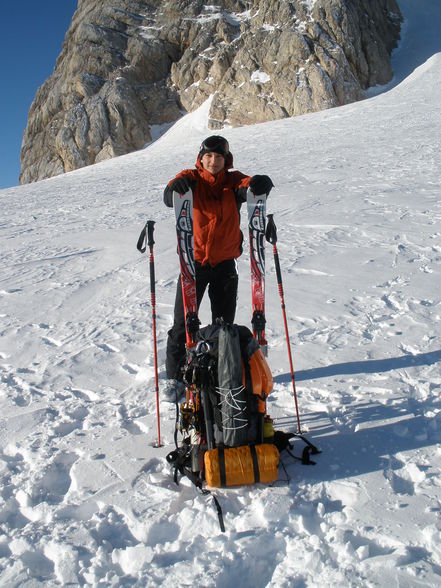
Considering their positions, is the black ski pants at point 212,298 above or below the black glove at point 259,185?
below

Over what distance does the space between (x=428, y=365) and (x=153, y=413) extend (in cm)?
243

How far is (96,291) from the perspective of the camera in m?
6.39

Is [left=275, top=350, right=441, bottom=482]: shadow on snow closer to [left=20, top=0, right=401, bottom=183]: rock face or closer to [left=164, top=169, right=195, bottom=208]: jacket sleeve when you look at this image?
[left=164, top=169, right=195, bottom=208]: jacket sleeve

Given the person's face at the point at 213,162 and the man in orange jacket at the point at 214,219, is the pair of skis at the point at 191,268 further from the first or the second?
the person's face at the point at 213,162

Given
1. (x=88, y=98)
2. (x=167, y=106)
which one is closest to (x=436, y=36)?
(x=167, y=106)

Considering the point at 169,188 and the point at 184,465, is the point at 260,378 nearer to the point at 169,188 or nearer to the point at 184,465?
the point at 184,465

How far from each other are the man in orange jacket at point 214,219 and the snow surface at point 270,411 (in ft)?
2.94

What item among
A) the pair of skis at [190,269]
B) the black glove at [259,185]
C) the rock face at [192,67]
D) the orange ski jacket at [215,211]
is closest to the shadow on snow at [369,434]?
the pair of skis at [190,269]

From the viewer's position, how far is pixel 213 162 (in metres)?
3.51

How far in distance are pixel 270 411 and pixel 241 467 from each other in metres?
0.93

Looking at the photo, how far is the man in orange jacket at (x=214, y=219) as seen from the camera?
3.52 meters

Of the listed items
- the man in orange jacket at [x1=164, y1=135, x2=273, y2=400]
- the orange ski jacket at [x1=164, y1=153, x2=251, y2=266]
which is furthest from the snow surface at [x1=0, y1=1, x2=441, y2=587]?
the orange ski jacket at [x1=164, y1=153, x2=251, y2=266]

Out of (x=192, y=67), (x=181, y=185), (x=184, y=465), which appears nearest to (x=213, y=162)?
(x=181, y=185)

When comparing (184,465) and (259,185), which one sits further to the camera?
(259,185)
